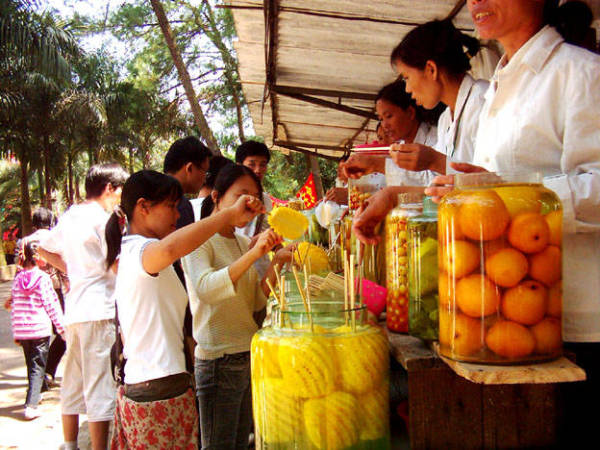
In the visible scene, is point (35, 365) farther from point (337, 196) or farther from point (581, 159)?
point (581, 159)

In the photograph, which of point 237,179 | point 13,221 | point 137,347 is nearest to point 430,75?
point 237,179

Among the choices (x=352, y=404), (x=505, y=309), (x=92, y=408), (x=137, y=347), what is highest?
(x=505, y=309)

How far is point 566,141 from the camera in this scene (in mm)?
1039

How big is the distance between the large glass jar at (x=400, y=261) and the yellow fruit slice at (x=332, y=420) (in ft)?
0.97

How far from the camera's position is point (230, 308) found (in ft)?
7.65

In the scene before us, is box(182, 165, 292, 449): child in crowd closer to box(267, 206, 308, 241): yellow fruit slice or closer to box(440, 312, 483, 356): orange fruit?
box(267, 206, 308, 241): yellow fruit slice

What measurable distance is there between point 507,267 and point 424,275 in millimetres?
271

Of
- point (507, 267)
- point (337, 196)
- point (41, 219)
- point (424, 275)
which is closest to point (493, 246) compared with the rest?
point (507, 267)

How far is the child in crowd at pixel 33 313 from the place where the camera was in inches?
176

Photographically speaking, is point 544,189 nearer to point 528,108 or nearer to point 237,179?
point 528,108

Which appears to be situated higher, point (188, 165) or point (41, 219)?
point (188, 165)

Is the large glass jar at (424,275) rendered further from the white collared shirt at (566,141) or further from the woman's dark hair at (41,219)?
the woman's dark hair at (41,219)

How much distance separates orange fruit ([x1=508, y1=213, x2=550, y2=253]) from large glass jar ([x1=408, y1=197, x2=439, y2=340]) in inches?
9.7

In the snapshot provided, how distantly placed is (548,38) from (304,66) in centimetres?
345
